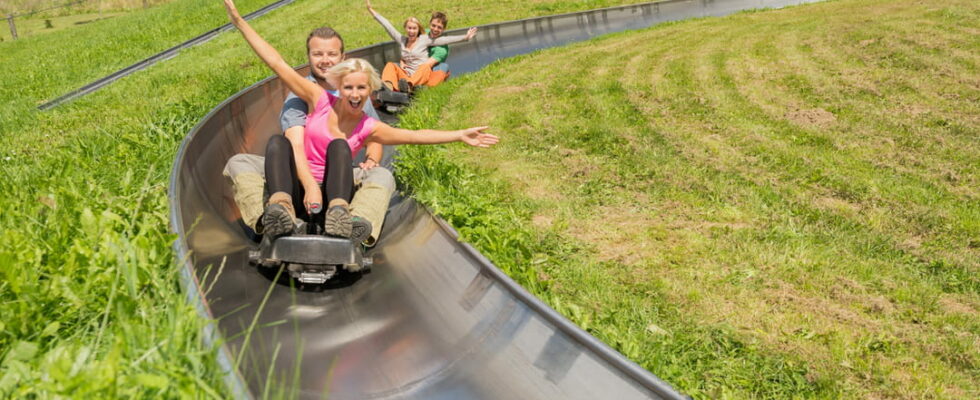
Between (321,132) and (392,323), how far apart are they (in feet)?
4.77

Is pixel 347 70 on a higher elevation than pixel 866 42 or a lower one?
higher

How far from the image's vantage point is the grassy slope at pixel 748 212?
3.84 meters

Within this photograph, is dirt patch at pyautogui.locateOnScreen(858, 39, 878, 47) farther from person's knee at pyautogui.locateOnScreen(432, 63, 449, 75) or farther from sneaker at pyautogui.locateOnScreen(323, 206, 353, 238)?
sneaker at pyautogui.locateOnScreen(323, 206, 353, 238)

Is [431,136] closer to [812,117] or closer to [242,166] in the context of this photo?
[242,166]

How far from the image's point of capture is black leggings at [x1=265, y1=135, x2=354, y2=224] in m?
4.23

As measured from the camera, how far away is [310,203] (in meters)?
4.32

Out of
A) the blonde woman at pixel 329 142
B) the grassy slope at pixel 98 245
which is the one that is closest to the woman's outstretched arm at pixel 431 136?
the blonde woman at pixel 329 142

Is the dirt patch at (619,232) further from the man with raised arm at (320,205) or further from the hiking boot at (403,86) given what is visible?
the hiking boot at (403,86)

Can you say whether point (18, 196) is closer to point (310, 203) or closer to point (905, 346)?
point (310, 203)

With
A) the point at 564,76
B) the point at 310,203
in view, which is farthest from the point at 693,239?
the point at 564,76

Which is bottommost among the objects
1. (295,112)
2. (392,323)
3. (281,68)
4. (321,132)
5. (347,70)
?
(392,323)

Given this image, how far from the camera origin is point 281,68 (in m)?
4.78

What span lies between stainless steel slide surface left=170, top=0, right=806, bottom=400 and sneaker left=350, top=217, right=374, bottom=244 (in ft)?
0.98

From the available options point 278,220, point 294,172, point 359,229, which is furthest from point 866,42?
point 278,220
